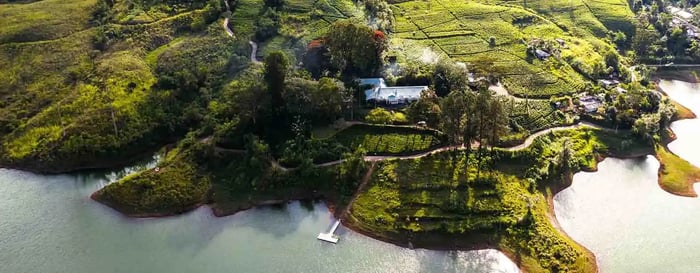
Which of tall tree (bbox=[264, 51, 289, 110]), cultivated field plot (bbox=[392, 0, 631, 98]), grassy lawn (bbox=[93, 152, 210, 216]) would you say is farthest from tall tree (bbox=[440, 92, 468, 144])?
grassy lawn (bbox=[93, 152, 210, 216])

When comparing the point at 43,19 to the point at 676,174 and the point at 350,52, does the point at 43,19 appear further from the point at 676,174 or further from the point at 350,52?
the point at 676,174

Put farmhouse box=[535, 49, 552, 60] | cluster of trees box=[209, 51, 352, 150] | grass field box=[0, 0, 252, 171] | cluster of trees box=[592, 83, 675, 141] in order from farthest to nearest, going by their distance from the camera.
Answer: farmhouse box=[535, 49, 552, 60]
cluster of trees box=[592, 83, 675, 141]
grass field box=[0, 0, 252, 171]
cluster of trees box=[209, 51, 352, 150]

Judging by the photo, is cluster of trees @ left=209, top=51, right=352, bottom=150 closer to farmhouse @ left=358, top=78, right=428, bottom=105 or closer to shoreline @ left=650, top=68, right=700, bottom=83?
farmhouse @ left=358, top=78, right=428, bottom=105

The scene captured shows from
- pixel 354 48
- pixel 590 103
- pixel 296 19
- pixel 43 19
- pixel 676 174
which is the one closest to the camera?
pixel 676 174

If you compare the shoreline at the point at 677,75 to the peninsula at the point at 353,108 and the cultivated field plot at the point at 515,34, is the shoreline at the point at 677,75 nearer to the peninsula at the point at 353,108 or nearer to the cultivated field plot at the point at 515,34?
the peninsula at the point at 353,108

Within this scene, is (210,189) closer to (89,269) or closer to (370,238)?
(89,269)

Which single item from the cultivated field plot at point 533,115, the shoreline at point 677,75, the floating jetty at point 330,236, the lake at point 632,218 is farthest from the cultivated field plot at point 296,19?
the shoreline at point 677,75

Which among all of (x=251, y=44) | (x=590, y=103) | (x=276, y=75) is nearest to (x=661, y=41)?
(x=590, y=103)

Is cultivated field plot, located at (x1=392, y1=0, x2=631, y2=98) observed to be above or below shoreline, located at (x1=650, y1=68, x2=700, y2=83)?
above

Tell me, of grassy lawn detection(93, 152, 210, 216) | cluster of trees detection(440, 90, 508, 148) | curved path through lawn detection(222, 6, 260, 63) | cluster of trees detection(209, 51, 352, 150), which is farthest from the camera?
curved path through lawn detection(222, 6, 260, 63)
